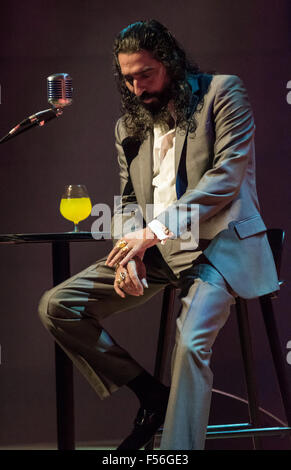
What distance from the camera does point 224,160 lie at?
1802mm

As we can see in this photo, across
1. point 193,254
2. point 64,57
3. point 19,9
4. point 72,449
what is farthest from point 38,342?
point 19,9

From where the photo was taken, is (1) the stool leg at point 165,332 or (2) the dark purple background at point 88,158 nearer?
(1) the stool leg at point 165,332

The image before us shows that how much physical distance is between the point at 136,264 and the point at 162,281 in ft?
0.81

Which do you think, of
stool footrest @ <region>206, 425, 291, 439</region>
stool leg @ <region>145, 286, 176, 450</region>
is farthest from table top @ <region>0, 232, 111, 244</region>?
stool footrest @ <region>206, 425, 291, 439</region>

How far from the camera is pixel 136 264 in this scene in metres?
1.85

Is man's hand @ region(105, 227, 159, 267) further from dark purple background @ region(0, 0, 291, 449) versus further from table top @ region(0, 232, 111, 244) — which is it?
dark purple background @ region(0, 0, 291, 449)

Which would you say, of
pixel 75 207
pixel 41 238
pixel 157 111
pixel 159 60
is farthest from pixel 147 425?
pixel 159 60

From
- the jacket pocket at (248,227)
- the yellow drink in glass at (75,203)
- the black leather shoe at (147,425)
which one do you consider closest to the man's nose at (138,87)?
the yellow drink in glass at (75,203)

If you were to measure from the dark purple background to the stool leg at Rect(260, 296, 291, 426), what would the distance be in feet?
2.79

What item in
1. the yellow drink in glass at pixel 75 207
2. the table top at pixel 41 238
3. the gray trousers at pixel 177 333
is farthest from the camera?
the yellow drink in glass at pixel 75 207

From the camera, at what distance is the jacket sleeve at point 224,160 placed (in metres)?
1.76

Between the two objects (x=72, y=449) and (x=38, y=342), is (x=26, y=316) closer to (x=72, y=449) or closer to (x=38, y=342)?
(x=38, y=342)

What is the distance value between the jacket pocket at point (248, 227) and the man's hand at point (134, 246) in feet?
0.93

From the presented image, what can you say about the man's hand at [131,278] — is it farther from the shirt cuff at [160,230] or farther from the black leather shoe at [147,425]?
the black leather shoe at [147,425]
